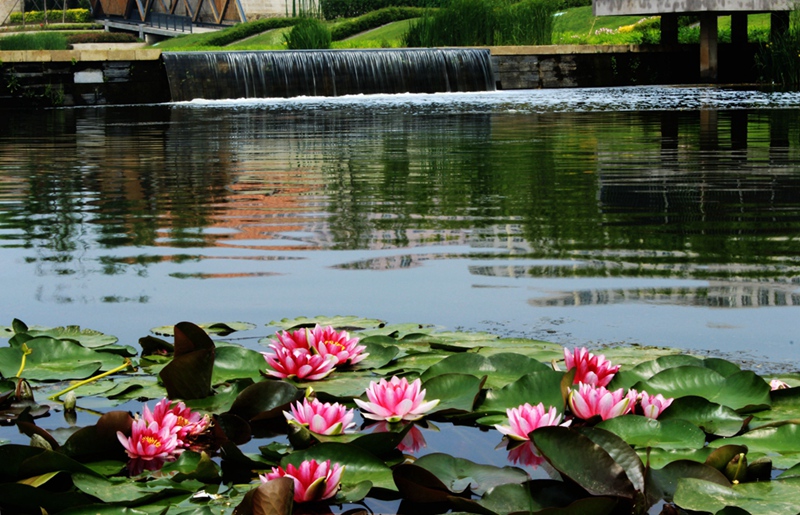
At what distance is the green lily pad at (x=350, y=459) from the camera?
1.92m

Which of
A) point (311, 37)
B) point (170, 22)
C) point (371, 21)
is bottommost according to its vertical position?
point (311, 37)

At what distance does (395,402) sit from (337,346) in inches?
16.5

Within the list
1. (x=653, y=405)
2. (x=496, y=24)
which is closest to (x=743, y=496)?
(x=653, y=405)

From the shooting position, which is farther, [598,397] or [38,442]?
[598,397]

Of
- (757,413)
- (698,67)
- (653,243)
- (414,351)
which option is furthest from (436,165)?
(698,67)

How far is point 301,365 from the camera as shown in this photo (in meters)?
2.50

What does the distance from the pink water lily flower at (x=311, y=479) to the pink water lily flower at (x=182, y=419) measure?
1.20ft

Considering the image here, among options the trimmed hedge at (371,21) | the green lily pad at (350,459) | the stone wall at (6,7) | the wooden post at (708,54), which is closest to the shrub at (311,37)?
the wooden post at (708,54)

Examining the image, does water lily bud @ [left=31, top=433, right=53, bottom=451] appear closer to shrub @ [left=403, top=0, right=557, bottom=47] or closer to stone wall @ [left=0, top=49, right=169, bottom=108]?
stone wall @ [left=0, top=49, right=169, bottom=108]

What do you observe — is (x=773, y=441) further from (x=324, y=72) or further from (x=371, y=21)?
(x=371, y=21)

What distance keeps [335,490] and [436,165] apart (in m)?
Answer: 6.10

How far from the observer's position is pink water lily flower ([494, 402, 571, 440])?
2033 millimetres

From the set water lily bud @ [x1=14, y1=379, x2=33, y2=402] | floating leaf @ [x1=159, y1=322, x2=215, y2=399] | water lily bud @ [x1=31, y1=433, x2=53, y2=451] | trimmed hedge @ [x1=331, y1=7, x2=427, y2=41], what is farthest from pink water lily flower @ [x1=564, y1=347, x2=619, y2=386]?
trimmed hedge @ [x1=331, y1=7, x2=427, y2=41]

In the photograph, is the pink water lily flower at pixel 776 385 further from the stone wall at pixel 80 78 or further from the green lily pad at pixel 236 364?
the stone wall at pixel 80 78
